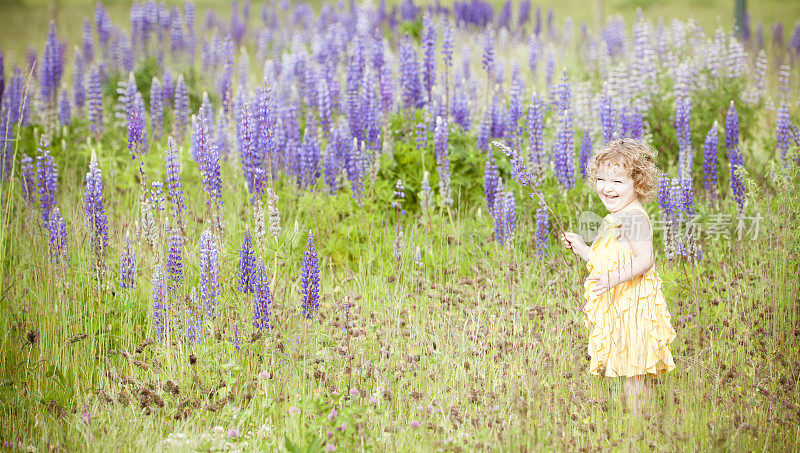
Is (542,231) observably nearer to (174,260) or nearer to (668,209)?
(668,209)

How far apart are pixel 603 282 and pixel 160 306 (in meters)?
2.37

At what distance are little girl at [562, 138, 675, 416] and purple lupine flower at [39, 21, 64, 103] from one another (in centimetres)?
611

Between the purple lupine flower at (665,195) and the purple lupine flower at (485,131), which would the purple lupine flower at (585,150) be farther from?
the purple lupine flower at (665,195)

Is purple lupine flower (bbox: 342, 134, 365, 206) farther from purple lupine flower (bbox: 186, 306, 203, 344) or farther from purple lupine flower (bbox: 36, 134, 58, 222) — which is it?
purple lupine flower (bbox: 36, 134, 58, 222)

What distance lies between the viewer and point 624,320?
11.5ft

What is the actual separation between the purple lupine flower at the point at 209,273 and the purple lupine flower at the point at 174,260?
8.6 inches

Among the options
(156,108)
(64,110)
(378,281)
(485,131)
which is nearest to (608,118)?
(485,131)

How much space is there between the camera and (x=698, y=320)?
171 inches

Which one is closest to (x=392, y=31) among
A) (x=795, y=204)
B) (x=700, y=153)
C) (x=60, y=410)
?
(x=700, y=153)

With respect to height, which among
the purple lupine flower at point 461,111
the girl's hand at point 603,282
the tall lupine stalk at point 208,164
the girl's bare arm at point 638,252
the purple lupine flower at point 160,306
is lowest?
the purple lupine flower at point 160,306

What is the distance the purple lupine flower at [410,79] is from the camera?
645cm

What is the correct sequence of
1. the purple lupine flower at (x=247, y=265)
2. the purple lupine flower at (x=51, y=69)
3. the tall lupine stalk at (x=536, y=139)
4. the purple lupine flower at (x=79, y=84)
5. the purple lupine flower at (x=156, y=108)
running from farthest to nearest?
1. the purple lupine flower at (x=79, y=84)
2. the purple lupine flower at (x=51, y=69)
3. the purple lupine flower at (x=156, y=108)
4. the tall lupine stalk at (x=536, y=139)
5. the purple lupine flower at (x=247, y=265)

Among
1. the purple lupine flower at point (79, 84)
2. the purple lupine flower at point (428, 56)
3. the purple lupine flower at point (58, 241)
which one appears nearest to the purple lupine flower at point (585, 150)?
the purple lupine flower at point (428, 56)

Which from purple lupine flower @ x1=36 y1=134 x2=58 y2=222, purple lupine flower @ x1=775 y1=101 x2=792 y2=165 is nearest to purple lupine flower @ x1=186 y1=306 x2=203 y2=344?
purple lupine flower @ x1=36 y1=134 x2=58 y2=222
